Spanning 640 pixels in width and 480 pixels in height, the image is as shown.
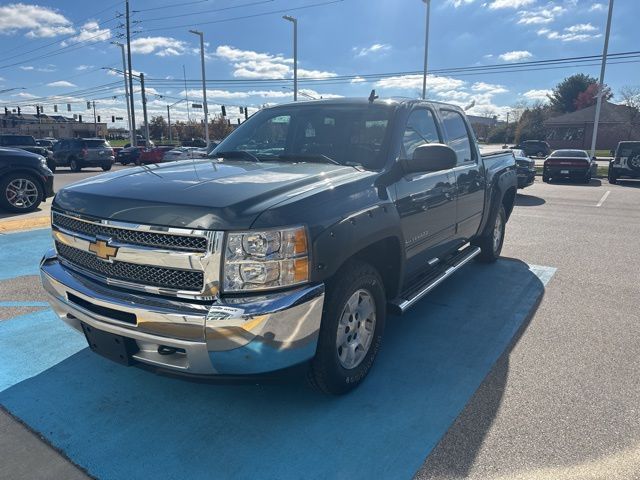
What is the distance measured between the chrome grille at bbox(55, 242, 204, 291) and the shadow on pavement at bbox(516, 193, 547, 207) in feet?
38.6

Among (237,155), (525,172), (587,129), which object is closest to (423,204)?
(237,155)

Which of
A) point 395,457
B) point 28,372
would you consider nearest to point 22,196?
point 28,372

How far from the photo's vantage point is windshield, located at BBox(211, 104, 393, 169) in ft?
11.9

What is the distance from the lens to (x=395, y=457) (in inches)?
102

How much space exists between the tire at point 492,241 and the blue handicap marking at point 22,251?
211 inches

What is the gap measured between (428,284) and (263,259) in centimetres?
206

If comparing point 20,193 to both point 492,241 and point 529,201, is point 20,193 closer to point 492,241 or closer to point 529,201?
point 492,241

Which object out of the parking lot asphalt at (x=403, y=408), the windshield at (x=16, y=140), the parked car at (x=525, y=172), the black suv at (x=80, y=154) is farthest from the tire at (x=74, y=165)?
the parking lot asphalt at (x=403, y=408)

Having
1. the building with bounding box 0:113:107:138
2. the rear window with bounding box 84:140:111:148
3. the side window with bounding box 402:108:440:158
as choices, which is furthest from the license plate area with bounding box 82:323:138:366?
the building with bounding box 0:113:107:138

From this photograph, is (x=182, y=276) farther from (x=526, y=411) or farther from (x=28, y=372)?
(x=526, y=411)

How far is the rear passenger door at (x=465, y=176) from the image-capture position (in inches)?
184

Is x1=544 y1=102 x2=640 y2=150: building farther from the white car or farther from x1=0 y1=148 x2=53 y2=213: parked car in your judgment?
x1=0 y1=148 x2=53 y2=213: parked car

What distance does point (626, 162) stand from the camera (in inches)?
741

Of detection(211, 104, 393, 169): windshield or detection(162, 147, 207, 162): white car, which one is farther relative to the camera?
detection(162, 147, 207, 162): white car
